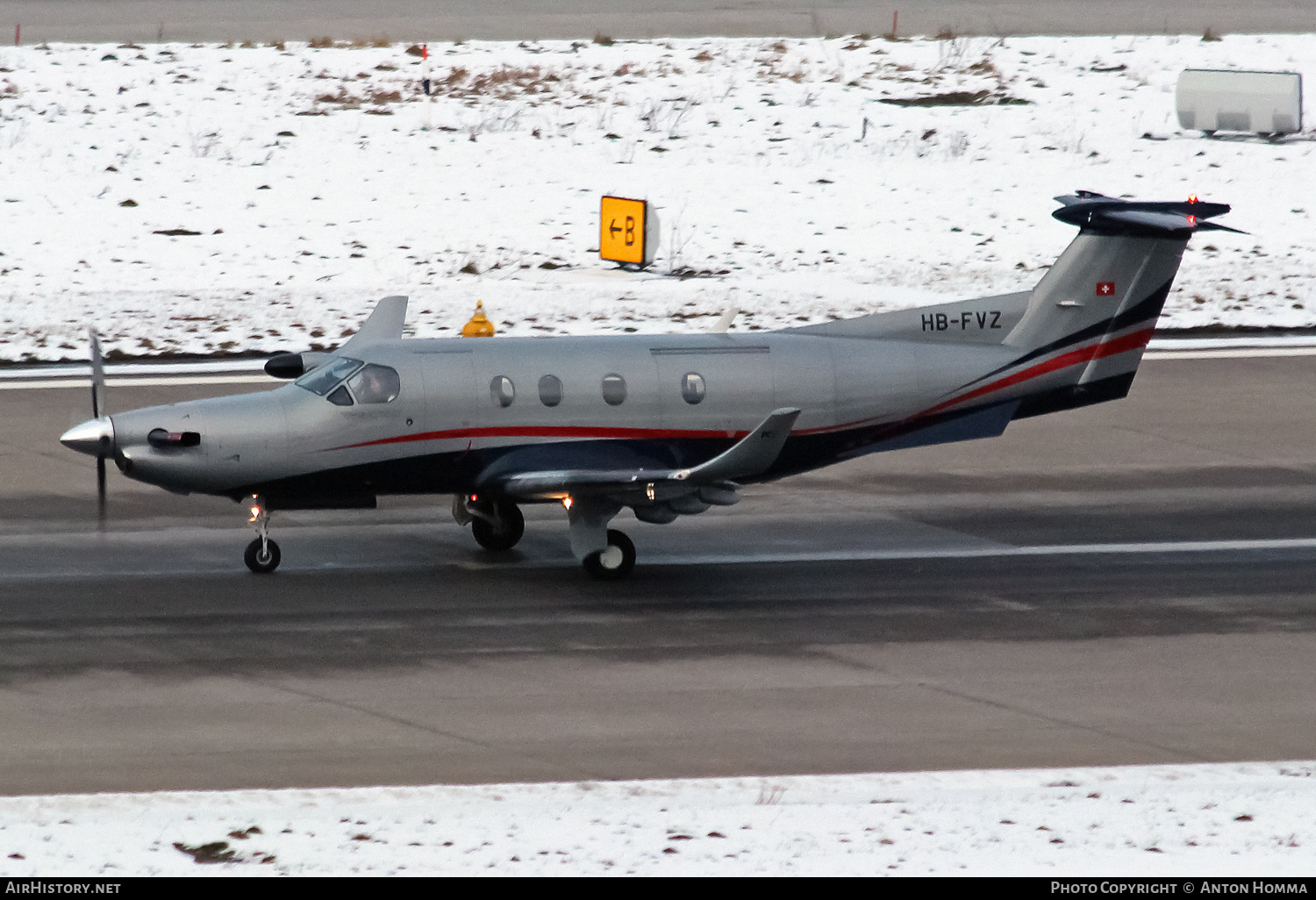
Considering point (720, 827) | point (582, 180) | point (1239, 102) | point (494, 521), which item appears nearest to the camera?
point (720, 827)

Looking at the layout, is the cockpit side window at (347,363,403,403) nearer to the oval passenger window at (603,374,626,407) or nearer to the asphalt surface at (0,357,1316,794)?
the asphalt surface at (0,357,1316,794)

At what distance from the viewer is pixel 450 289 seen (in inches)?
1316

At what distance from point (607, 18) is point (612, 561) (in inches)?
1397

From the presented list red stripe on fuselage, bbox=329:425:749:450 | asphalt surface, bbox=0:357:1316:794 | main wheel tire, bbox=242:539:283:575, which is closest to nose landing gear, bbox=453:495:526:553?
asphalt surface, bbox=0:357:1316:794

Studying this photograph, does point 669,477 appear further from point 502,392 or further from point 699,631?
point 502,392

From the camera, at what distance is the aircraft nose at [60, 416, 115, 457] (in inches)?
714

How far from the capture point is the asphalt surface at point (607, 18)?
162ft

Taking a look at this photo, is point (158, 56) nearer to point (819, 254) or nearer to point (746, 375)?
point (819, 254)

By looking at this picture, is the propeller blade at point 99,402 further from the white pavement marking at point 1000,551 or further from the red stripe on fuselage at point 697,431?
the white pavement marking at point 1000,551

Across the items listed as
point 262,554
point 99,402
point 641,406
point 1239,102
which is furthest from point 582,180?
point 99,402

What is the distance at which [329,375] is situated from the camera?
19219mm

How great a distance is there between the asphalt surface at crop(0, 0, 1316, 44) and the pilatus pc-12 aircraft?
1206 inches

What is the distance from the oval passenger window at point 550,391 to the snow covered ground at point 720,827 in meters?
6.26

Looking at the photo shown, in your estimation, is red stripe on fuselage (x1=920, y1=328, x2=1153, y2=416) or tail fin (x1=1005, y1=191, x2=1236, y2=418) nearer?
red stripe on fuselage (x1=920, y1=328, x2=1153, y2=416)
